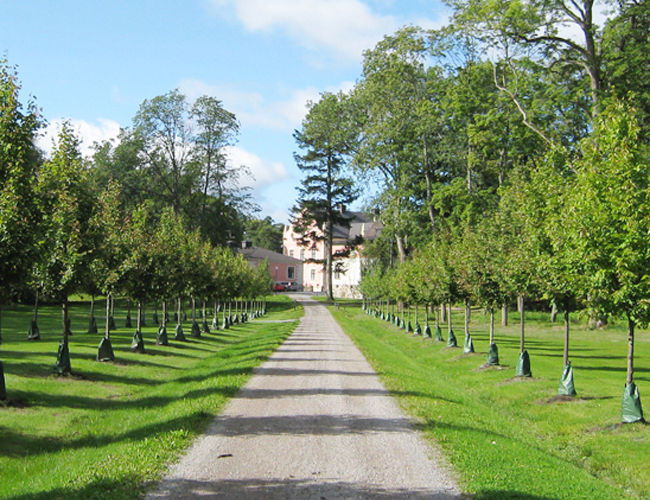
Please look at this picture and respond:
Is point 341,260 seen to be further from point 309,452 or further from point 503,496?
point 503,496

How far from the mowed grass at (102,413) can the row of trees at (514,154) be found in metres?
8.46

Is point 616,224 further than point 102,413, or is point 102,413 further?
point 102,413

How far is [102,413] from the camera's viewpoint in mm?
12977

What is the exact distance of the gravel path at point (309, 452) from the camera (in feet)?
25.0

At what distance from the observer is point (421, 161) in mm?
45688

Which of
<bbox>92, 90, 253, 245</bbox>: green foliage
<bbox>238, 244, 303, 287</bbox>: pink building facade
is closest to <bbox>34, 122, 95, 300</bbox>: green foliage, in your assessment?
<bbox>92, 90, 253, 245</bbox>: green foliage

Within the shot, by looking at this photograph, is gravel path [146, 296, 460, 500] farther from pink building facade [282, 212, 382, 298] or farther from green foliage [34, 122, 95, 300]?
pink building facade [282, 212, 382, 298]

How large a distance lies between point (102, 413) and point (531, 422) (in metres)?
9.66

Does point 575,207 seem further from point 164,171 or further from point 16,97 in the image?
point 164,171

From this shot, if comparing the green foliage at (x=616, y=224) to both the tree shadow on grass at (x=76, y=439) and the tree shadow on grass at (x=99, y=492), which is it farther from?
the tree shadow on grass at (x=99, y=492)

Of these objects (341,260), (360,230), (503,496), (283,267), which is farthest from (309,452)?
(283,267)

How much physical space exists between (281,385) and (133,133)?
4487 cm

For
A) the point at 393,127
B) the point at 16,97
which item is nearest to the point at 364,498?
the point at 16,97

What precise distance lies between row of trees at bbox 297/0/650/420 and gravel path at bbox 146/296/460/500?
5.30m
